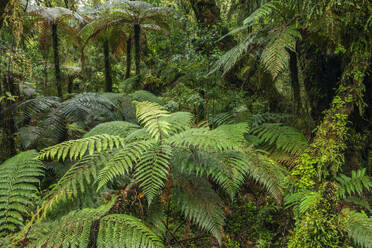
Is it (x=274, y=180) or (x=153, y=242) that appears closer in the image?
(x=153, y=242)

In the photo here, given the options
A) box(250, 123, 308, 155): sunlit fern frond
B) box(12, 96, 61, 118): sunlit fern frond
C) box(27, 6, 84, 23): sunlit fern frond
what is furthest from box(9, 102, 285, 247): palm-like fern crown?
box(27, 6, 84, 23): sunlit fern frond

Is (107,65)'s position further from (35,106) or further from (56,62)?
(35,106)

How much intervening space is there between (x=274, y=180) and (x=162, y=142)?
91cm

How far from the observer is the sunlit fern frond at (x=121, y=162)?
4.63 feet

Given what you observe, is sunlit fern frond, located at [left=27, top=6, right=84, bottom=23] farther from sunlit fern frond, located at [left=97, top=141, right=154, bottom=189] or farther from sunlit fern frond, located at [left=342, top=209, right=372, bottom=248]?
sunlit fern frond, located at [left=342, top=209, right=372, bottom=248]

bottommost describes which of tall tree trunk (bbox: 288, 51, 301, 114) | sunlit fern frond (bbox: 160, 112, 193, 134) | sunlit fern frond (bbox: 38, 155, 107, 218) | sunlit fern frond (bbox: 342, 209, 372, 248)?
sunlit fern frond (bbox: 342, 209, 372, 248)

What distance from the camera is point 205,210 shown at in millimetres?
1576

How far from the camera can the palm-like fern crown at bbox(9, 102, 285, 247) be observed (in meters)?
1.35

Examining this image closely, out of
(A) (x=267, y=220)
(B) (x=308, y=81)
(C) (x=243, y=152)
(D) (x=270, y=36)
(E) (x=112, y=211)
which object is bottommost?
(A) (x=267, y=220)

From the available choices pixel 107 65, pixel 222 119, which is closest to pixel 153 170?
pixel 222 119

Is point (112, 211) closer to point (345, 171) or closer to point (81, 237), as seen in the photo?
point (81, 237)

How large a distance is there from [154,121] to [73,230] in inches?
37.5

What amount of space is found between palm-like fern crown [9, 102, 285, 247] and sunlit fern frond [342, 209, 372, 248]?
43cm

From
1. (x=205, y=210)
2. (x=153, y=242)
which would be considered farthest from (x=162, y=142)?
(x=153, y=242)
